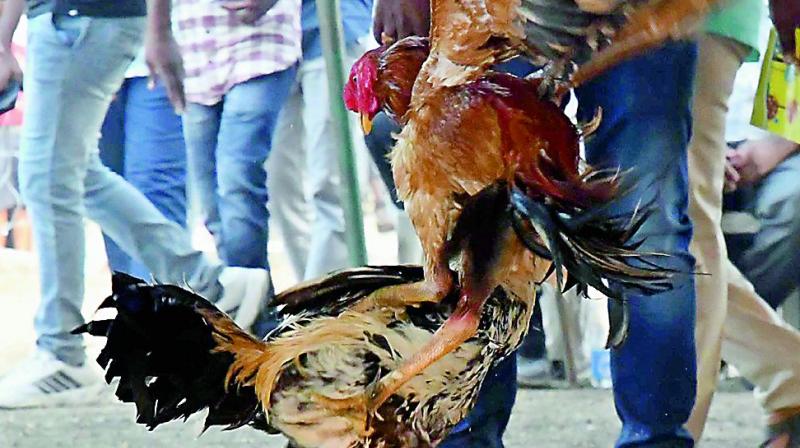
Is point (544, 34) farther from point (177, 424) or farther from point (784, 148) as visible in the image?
point (177, 424)

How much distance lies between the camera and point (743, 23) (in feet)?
2.52

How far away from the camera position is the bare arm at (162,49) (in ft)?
3.06

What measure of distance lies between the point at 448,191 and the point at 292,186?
0.35 metres

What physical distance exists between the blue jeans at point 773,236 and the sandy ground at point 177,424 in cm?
11

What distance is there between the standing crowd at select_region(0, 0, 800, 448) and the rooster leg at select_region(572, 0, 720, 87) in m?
0.16

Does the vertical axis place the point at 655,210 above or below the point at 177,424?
above

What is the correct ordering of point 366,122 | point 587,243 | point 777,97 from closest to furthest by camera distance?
point 587,243, point 366,122, point 777,97

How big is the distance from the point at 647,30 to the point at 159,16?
514 millimetres

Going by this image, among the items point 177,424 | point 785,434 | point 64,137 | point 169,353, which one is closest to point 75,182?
point 64,137

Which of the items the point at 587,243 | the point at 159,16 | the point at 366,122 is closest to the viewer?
the point at 587,243

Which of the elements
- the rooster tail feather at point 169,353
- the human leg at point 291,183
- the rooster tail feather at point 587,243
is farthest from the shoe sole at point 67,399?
the rooster tail feather at point 587,243

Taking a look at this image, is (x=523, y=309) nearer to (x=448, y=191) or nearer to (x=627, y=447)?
(x=448, y=191)

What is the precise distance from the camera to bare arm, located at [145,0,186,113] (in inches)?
36.8

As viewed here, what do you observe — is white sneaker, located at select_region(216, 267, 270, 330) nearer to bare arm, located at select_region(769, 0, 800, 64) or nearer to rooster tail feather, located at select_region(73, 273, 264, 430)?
rooster tail feather, located at select_region(73, 273, 264, 430)
